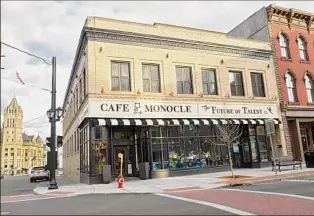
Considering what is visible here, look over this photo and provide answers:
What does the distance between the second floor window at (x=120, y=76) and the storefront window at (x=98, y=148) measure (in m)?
2.77

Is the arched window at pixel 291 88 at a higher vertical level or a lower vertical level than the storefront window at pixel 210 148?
higher

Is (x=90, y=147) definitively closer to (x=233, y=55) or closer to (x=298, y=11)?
(x=233, y=55)

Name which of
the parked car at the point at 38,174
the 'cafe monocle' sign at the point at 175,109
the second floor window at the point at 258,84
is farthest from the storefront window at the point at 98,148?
the second floor window at the point at 258,84

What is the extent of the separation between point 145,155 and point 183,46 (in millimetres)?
7973

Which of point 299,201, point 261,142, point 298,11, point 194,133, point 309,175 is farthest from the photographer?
point 298,11

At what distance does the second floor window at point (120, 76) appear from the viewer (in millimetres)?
19625

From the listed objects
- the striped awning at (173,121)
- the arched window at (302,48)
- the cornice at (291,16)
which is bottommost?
the striped awning at (173,121)

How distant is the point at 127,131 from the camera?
65.9 feet

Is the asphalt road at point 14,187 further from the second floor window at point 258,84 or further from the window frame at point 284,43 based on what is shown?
the window frame at point 284,43

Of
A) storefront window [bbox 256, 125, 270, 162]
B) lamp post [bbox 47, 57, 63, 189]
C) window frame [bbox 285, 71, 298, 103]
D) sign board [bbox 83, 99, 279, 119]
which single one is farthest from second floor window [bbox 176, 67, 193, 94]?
window frame [bbox 285, 71, 298, 103]

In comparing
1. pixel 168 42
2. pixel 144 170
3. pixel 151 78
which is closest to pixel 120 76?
pixel 151 78

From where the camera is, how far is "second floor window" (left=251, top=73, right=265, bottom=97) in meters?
24.5

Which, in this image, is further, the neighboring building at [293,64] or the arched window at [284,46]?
the arched window at [284,46]

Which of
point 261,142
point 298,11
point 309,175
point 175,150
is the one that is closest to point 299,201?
point 309,175
